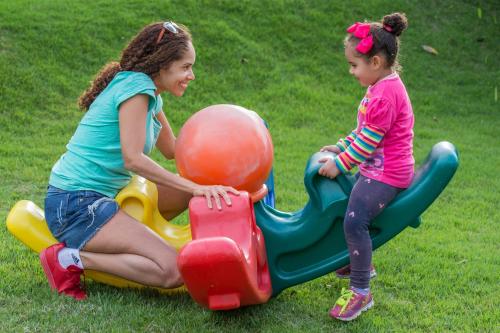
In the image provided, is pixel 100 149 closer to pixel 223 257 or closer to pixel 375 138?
pixel 223 257

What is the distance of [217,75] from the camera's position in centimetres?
879

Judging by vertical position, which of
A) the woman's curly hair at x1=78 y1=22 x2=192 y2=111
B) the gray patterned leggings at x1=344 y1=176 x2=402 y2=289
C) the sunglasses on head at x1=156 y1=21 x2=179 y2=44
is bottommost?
the gray patterned leggings at x1=344 y1=176 x2=402 y2=289

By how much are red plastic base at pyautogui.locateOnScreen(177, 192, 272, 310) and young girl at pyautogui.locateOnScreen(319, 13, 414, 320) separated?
483 millimetres

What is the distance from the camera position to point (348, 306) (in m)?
3.52

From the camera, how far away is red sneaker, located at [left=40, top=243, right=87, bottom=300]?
3.63 metres

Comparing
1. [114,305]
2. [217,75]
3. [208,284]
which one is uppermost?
[208,284]

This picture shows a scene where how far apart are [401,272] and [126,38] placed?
5821mm

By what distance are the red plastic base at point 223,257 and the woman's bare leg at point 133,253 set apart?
398mm

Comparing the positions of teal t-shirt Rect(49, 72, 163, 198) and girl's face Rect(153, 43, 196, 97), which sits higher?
girl's face Rect(153, 43, 196, 97)

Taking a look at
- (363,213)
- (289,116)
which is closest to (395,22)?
(363,213)

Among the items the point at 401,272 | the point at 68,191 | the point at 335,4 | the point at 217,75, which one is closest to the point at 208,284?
the point at 68,191

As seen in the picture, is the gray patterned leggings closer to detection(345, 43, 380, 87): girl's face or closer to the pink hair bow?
detection(345, 43, 380, 87): girl's face

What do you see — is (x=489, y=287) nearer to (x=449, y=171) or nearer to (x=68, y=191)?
(x=449, y=171)

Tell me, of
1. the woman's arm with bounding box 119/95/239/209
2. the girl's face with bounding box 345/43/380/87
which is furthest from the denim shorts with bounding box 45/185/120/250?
the girl's face with bounding box 345/43/380/87
